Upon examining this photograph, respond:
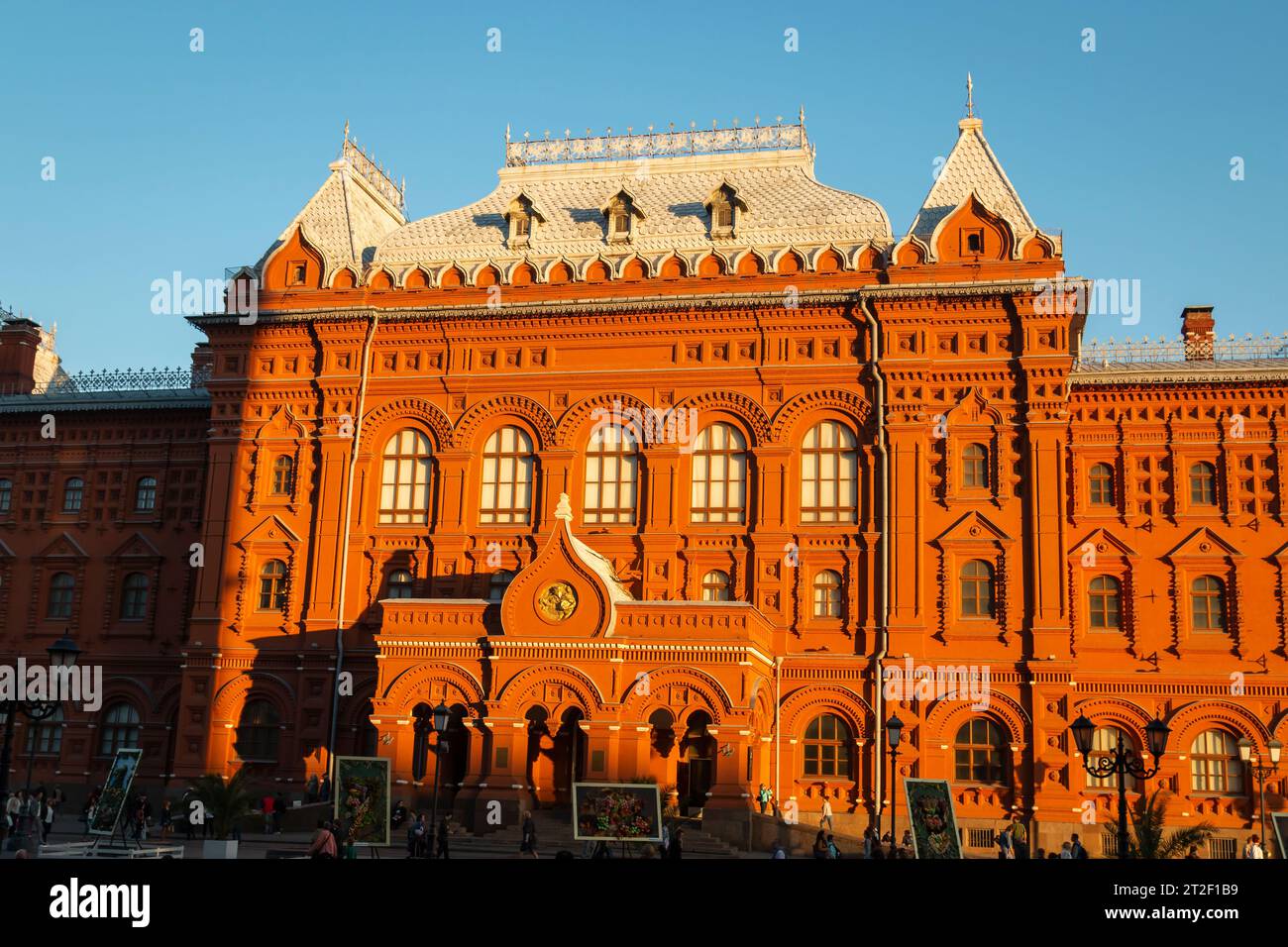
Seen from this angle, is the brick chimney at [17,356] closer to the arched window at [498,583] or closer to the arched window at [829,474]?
the arched window at [498,583]

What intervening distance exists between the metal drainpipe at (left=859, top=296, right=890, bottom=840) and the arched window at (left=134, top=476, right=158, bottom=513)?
944 inches

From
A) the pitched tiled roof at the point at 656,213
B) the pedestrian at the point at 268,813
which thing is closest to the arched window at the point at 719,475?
the pitched tiled roof at the point at 656,213

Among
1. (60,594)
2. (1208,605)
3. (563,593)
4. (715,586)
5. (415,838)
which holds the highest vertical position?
(715,586)

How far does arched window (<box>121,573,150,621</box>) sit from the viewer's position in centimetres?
4419

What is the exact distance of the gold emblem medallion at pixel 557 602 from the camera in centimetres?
3553

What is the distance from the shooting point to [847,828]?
35469 millimetres

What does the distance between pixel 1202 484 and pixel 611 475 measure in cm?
1675

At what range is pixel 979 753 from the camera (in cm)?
3572

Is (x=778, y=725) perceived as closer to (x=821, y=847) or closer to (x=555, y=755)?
(x=555, y=755)

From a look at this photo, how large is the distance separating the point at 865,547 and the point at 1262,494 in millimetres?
11069

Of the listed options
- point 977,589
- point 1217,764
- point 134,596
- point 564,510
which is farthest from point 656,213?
point 1217,764

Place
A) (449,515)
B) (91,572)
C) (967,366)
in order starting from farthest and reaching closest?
(91,572)
(449,515)
(967,366)

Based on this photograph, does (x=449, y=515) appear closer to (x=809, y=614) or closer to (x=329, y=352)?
(x=329, y=352)

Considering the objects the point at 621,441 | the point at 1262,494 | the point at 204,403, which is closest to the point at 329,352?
the point at 204,403
